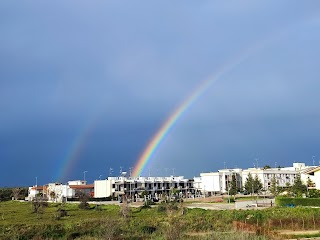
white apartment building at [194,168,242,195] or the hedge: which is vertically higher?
white apartment building at [194,168,242,195]

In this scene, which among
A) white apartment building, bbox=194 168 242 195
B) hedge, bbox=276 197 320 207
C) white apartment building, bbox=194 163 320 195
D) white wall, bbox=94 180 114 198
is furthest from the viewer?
white apartment building, bbox=194 168 242 195

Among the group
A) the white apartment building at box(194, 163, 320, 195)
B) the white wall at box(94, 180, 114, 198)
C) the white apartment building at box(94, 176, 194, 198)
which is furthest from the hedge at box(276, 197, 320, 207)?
the white wall at box(94, 180, 114, 198)

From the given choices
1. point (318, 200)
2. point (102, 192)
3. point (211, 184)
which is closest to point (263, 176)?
point (211, 184)

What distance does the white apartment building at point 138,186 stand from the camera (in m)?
97.7

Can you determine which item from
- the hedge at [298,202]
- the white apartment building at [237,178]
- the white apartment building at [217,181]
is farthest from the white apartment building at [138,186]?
the hedge at [298,202]

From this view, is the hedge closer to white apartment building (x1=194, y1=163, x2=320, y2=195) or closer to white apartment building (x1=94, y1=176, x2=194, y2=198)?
white apartment building (x1=94, y1=176, x2=194, y2=198)

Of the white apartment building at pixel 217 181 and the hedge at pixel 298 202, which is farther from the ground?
the white apartment building at pixel 217 181

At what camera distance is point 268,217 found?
30328 millimetres

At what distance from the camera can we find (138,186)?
100875 millimetres

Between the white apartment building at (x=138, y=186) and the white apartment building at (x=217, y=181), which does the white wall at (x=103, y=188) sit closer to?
the white apartment building at (x=138, y=186)

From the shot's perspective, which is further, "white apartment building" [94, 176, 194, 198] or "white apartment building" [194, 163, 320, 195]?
"white apartment building" [194, 163, 320, 195]

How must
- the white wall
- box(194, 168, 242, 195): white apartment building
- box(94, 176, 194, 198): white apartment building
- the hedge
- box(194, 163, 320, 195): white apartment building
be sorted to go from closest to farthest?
the hedge → box(94, 176, 194, 198): white apartment building → the white wall → box(194, 163, 320, 195): white apartment building → box(194, 168, 242, 195): white apartment building

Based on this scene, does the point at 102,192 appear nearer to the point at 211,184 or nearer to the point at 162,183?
the point at 162,183

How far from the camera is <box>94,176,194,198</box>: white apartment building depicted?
97.7 metres
